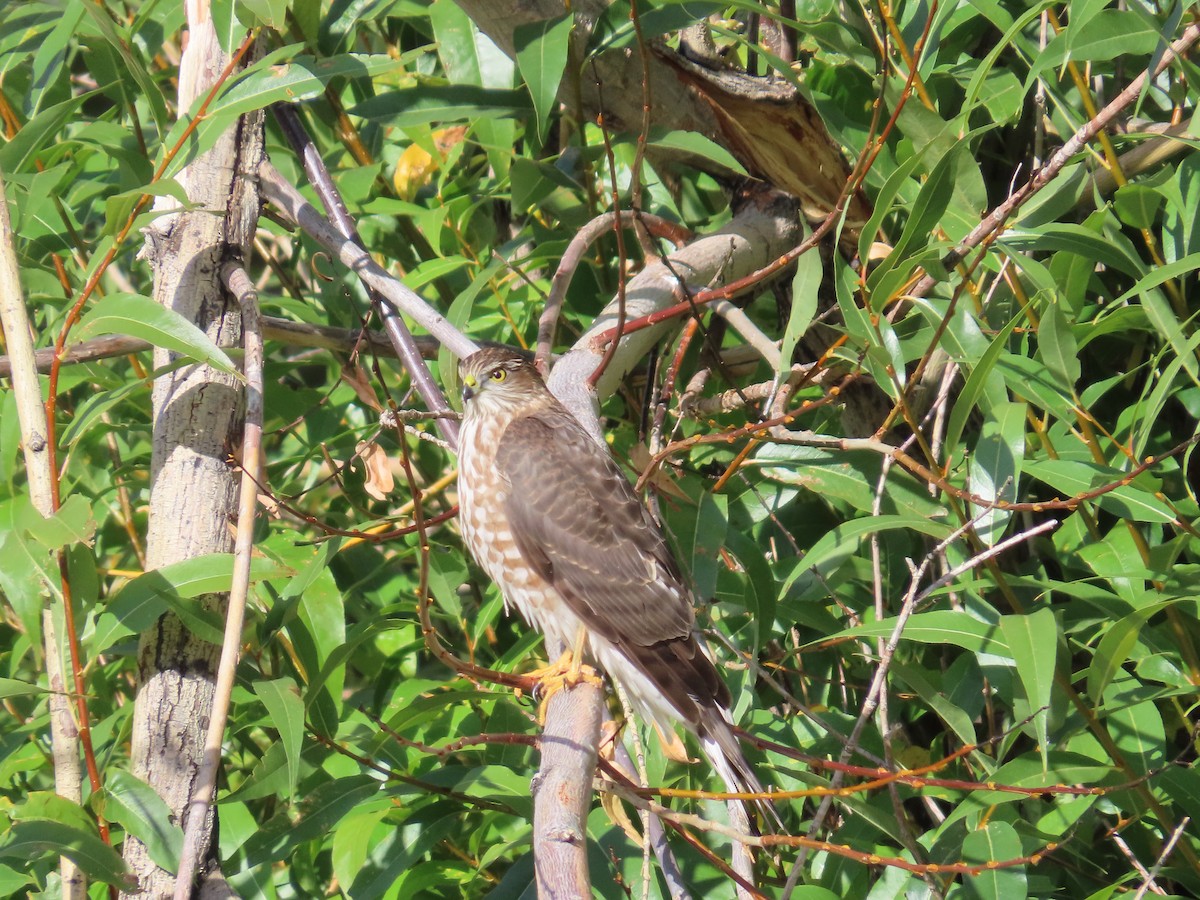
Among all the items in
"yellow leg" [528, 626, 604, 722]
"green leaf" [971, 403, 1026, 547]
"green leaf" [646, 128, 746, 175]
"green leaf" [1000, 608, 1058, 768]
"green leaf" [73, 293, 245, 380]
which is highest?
"green leaf" [646, 128, 746, 175]

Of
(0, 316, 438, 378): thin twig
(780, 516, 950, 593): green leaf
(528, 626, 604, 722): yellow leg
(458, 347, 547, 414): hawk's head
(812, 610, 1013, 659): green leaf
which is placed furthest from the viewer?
(458, 347, 547, 414): hawk's head

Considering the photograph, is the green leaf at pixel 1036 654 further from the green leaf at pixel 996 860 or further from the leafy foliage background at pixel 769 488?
the green leaf at pixel 996 860

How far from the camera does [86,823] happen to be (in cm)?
229

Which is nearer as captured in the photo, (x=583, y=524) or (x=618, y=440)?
(x=583, y=524)

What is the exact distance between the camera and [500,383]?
11.1 ft

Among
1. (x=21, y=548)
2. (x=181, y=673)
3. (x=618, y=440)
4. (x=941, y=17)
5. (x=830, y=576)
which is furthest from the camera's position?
(x=618, y=440)

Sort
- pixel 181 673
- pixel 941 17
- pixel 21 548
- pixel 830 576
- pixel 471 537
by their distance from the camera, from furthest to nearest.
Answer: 1. pixel 471 537
2. pixel 830 576
3. pixel 941 17
4. pixel 181 673
5. pixel 21 548

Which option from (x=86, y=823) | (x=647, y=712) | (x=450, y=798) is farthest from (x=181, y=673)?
(x=647, y=712)

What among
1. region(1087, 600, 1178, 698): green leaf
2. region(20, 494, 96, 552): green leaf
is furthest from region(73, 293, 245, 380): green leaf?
region(1087, 600, 1178, 698): green leaf

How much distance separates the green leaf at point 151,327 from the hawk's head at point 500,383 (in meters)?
1.12

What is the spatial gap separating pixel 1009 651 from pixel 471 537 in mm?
1565

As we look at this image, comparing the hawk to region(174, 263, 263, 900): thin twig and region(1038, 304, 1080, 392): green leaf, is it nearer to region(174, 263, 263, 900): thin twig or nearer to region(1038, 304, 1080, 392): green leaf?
region(174, 263, 263, 900): thin twig

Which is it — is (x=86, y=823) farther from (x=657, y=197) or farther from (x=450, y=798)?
(x=657, y=197)

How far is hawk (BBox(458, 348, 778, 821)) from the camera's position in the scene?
3070 mm
